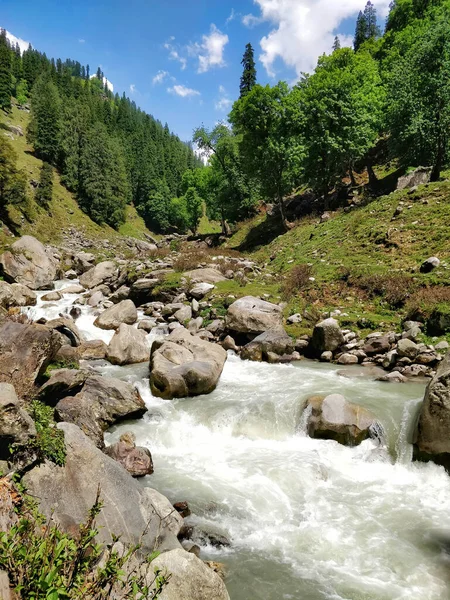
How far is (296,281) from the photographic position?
24938 mm

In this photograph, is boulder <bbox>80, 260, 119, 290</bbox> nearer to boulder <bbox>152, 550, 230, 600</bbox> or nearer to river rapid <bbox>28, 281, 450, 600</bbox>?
river rapid <bbox>28, 281, 450, 600</bbox>

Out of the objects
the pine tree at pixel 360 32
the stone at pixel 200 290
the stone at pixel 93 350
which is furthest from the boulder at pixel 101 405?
the pine tree at pixel 360 32

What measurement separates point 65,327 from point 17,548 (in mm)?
17115

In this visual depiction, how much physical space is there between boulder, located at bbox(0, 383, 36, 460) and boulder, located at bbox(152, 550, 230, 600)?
3207mm

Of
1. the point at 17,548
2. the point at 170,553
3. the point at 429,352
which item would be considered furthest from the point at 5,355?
the point at 429,352

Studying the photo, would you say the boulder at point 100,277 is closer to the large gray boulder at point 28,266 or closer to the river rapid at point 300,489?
the large gray boulder at point 28,266

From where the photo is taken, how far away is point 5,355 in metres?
11.9

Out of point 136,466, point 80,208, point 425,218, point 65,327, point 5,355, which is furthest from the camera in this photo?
point 80,208

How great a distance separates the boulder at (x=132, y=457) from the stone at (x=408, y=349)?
37.0 ft

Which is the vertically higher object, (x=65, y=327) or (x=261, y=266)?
(x=261, y=266)

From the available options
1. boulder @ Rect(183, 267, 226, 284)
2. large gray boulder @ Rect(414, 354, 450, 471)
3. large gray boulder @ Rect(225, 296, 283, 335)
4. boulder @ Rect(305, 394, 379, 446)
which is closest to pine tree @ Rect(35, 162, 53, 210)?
boulder @ Rect(183, 267, 226, 284)

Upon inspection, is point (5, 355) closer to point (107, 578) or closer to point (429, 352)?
point (107, 578)

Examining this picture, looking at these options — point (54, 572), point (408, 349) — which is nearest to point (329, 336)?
point (408, 349)

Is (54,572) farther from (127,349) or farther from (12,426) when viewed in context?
(127,349)
